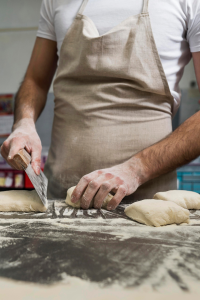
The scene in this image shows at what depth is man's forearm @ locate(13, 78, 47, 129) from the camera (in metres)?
1.39

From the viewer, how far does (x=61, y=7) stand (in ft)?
4.36

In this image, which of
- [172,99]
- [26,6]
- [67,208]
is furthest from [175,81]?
[26,6]

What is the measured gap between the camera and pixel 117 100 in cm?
119

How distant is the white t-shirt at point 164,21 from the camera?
3.91ft

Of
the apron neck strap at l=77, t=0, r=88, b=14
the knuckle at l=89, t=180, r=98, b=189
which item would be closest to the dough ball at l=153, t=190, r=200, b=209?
the knuckle at l=89, t=180, r=98, b=189

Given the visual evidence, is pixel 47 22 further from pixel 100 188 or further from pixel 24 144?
pixel 100 188

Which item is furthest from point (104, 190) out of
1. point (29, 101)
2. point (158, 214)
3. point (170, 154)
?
point (29, 101)

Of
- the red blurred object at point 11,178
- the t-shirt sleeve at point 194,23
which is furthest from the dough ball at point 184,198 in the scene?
the red blurred object at point 11,178

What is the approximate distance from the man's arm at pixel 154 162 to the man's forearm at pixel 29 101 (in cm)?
53

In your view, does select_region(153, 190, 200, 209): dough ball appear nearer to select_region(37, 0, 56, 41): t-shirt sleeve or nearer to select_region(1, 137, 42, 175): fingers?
select_region(1, 137, 42, 175): fingers

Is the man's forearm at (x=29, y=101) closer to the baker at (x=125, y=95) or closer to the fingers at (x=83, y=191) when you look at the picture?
the baker at (x=125, y=95)

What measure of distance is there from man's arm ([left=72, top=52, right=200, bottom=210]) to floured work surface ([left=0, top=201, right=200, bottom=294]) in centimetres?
13

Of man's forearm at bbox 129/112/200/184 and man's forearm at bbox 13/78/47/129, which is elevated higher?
man's forearm at bbox 13/78/47/129

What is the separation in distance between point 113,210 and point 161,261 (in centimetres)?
44
